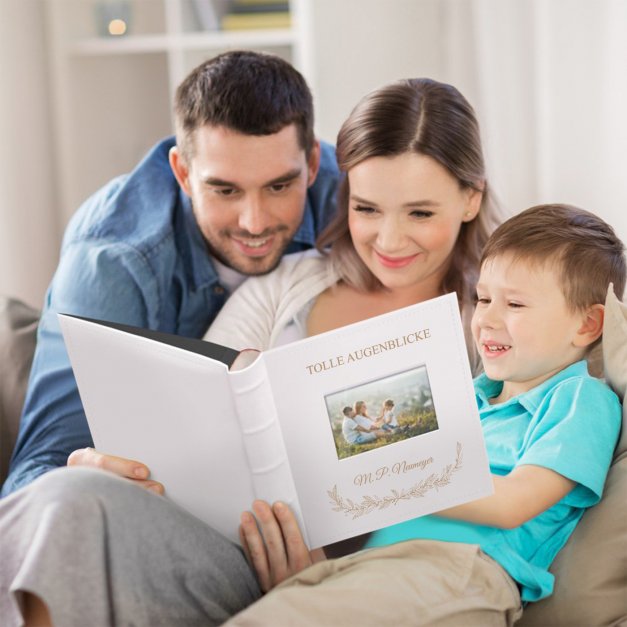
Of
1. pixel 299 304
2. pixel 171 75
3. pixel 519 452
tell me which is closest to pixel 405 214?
pixel 299 304

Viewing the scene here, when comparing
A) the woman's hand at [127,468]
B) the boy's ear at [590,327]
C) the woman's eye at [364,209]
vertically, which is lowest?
the woman's hand at [127,468]

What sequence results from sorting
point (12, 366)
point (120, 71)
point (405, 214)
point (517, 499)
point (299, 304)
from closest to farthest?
1. point (517, 499)
2. point (405, 214)
3. point (299, 304)
4. point (12, 366)
5. point (120, 71)

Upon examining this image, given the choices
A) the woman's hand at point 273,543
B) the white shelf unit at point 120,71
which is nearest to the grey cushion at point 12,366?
the woman's hand at point 273,543

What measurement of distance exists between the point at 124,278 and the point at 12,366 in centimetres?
29

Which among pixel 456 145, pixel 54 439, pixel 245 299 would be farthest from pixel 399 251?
pixel 54 439

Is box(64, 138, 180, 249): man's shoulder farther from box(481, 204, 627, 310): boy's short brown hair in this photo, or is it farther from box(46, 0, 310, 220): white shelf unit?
box(46, 0, 310, 220): white shelf unit

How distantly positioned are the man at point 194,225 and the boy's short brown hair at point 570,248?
53 cm

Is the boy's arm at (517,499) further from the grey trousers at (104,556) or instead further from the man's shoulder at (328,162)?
the man's shoulder at (328,162)

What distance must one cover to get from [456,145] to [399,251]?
0.20 metres

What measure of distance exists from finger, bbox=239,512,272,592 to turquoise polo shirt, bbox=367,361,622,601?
0.16 meters

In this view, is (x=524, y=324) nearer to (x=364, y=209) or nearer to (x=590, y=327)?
(x=590, y=327)

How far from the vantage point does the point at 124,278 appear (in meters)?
1.79

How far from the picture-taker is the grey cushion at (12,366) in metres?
1.78

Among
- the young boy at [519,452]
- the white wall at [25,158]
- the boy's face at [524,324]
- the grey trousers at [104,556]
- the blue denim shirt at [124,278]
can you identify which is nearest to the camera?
the grey trousers at [104,556]
